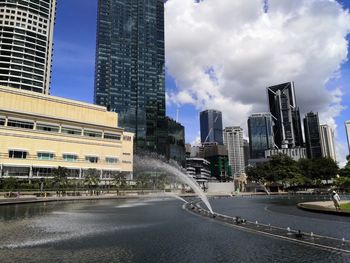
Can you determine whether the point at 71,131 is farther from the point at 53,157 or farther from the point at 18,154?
the point at 18,154

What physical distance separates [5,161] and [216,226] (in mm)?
83437

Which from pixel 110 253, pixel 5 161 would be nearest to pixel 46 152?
pixel 5 161

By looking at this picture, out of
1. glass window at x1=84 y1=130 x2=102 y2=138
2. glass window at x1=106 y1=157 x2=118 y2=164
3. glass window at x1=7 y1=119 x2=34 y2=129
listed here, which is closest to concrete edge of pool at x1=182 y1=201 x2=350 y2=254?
glass window at x1=7 y1=119 x2=34 y2=129

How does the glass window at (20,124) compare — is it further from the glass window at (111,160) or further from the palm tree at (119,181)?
the palm tree at (119,181)

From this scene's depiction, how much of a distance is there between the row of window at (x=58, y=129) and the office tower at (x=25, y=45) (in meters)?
63.1

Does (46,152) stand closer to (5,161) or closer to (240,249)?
(5,161)

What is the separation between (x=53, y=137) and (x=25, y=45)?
269ft

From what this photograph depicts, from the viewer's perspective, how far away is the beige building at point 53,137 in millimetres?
94875

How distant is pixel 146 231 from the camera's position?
79.5 feet

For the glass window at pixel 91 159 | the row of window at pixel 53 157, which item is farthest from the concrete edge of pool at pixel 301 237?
the glass window at pixel 91 159

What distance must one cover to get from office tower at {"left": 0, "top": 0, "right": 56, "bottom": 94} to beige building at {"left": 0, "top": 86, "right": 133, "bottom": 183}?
183ft

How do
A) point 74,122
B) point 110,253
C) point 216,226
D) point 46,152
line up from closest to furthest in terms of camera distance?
point 110,253
point 216,226
point 46,152
point 74,122

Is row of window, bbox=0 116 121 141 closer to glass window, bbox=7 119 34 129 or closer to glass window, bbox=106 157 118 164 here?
glass window, bbox=7 119 34 129

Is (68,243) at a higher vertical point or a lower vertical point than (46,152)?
lower
